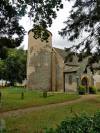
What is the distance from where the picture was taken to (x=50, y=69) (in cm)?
5538

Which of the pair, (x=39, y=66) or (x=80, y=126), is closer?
Result: (x=80, y=126)

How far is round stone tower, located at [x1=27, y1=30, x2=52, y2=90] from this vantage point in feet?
178

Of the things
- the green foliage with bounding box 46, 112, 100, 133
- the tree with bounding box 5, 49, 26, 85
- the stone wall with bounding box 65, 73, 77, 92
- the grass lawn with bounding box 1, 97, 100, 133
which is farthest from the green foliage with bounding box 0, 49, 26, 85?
the green foliage with bounding box 46, 112, 100, 133

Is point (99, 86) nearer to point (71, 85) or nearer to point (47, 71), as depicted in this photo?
point (71, 85)

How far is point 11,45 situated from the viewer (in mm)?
17828

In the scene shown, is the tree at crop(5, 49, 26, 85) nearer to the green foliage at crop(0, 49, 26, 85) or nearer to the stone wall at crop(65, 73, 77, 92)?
the green foliage at crop(0, 49, 26, 85)

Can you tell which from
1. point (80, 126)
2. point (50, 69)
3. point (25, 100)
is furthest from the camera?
point (50, 69)

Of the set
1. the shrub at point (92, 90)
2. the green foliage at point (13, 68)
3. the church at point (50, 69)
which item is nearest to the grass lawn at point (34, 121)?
the shrub at point (92, 90)

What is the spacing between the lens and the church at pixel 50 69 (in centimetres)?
5378

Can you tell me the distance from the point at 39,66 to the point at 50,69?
8.29 feet

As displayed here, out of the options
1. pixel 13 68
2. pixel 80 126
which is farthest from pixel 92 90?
pixel 80 126

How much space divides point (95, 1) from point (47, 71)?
38.8m

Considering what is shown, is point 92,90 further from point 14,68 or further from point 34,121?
point 34,121

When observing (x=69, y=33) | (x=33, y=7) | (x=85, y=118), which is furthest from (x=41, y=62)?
(x=85, y=118)
